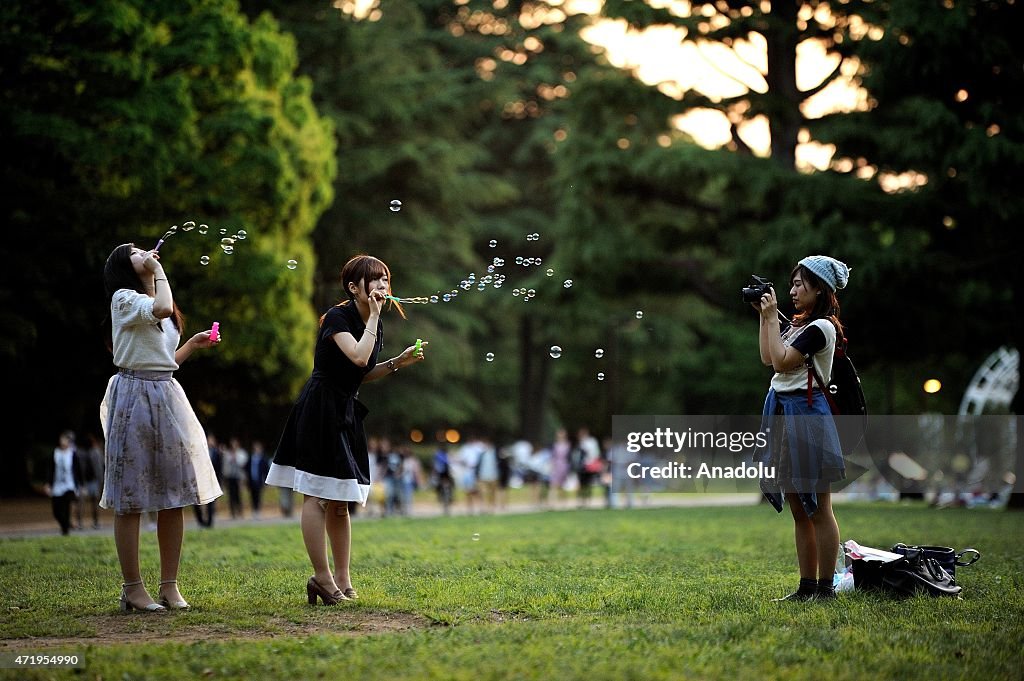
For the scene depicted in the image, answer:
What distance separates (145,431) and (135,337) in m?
0.56

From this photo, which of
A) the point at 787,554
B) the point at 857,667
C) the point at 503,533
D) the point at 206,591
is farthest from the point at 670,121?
the point at 857,667

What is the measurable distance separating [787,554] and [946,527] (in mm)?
6436

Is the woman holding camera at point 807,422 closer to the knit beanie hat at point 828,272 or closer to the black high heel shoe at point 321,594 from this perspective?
the knit beanie hat at point 828,272

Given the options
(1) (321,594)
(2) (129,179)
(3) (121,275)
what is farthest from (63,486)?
(1) (321,594)

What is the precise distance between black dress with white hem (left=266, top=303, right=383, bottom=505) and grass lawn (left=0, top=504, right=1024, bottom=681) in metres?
0.73

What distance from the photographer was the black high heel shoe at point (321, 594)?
7.66 meters

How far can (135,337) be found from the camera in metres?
7.71

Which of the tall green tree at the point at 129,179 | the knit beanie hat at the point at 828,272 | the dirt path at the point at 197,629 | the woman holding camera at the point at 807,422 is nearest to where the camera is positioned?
the dirt path at the point at 197,629

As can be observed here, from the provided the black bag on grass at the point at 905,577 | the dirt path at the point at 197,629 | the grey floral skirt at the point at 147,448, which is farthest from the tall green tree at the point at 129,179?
the black bag on grass at the point at 905,577

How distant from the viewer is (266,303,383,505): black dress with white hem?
764cm

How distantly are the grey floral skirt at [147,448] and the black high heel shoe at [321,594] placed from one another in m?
0.79
